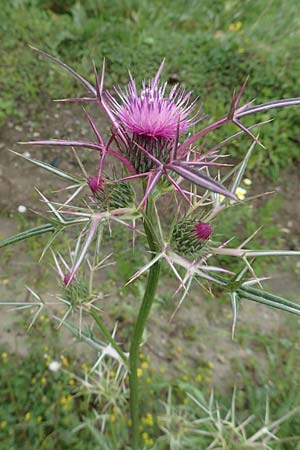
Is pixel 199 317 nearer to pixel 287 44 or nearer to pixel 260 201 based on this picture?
pixel 260 201

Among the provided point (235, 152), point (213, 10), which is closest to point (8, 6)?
point (213, 10)

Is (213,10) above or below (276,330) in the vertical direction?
above

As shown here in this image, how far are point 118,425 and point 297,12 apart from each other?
3.71m

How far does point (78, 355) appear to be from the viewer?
2.13 metres

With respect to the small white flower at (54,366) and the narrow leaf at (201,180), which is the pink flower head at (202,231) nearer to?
the narrow leaf at (201,180)

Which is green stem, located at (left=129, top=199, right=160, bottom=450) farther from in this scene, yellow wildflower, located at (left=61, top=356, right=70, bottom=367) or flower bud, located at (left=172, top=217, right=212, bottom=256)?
yellow wildflower, located at (left=61, top=356, right=70, bottom=367)

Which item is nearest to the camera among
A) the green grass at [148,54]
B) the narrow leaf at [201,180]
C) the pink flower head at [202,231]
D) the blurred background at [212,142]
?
the narrow leaf at [201,180]

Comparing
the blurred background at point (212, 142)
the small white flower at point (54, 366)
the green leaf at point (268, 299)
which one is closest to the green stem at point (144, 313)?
the green leaf at point (268, 299)

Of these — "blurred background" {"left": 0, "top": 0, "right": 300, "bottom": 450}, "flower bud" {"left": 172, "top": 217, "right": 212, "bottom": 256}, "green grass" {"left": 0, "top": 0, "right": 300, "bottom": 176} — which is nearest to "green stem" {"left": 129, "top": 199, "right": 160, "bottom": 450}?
"flower bud" {"left": 172, "top": 217, "right": 212, "bottom": 256}

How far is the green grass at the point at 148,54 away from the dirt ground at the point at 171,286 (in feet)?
0.61

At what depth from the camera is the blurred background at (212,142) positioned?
6.40 feet

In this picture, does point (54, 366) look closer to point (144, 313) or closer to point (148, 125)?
point (144, 313)

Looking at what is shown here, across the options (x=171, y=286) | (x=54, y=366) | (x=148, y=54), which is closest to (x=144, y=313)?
(x=54, y=366)

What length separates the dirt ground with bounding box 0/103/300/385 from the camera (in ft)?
7.25
